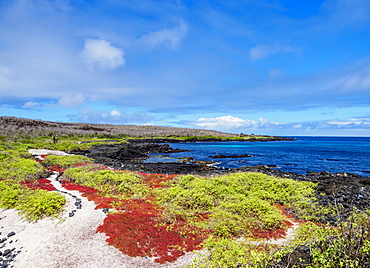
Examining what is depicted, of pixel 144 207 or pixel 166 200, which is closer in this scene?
pixel 144 207

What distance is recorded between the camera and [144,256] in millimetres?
9094

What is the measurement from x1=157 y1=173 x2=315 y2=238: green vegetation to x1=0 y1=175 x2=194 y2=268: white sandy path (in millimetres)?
3675

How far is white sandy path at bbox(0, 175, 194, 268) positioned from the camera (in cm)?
859

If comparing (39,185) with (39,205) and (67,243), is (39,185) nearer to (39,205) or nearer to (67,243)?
(39,205)

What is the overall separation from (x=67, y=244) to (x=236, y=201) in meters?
10.5

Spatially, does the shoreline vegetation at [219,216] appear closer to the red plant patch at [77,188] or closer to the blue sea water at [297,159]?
the red plant patch at [77,188]

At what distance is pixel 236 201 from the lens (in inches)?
611

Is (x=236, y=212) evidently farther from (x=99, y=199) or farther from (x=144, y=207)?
(x=99, y=199)

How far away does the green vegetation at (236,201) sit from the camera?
39.6 ft

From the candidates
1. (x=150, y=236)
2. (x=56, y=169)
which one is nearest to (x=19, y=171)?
(x=56, y=169)

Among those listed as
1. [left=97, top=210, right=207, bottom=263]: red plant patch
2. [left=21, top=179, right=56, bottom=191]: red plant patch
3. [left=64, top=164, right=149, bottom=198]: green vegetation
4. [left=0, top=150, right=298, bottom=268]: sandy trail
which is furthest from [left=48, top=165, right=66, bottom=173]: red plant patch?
[left=97, top=210, right=207, bottom=263]: red plant patch

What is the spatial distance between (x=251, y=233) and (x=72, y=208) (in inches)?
419

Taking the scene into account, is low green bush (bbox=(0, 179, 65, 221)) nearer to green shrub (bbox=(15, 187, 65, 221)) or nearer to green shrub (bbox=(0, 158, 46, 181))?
green shrub (bbox=(15, 187, 65, 221))

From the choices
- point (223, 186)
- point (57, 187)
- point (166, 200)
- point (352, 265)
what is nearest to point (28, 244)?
point (166, 200)
